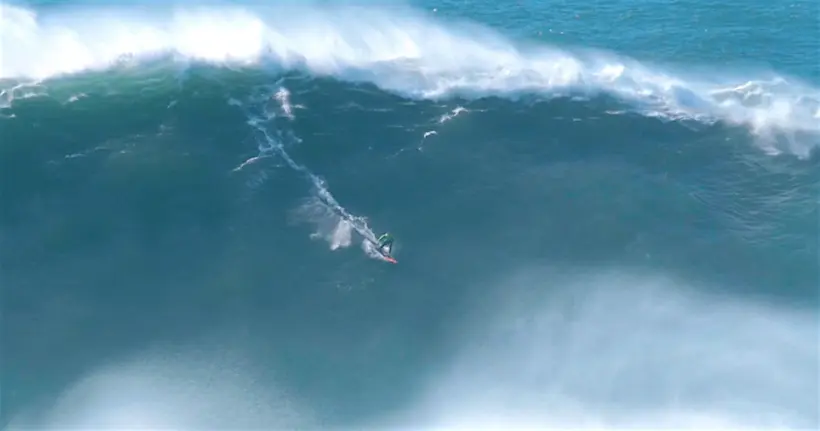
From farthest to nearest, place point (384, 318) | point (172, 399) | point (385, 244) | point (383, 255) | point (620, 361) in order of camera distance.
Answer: point (385, 244) < point (383, 255) < point (384, 318) < point (620, 361) < point (172, 399)

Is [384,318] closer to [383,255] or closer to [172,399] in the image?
[383,255]

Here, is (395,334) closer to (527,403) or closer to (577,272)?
(527,403)

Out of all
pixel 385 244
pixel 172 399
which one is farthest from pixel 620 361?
pixel 172 399

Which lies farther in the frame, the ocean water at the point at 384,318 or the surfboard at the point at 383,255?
the surfboard at the point at 383,255

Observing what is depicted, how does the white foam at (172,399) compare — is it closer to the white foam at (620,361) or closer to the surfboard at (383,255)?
the white foam at (620,361)

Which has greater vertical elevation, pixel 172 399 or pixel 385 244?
pixel 385 244

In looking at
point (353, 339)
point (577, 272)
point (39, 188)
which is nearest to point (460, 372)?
point (353, 339)

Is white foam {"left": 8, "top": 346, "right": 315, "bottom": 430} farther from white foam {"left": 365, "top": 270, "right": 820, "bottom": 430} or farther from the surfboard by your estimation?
the surfboard

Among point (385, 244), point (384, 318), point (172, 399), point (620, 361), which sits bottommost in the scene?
point (172, 399)

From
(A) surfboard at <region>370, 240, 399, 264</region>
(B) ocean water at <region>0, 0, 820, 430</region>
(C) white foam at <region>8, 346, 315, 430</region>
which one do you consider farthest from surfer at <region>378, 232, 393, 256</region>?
(C) white foam at <region>8, 346, 315, 430</region>

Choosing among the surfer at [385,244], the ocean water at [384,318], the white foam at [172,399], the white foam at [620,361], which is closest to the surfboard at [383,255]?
the surfer at [385,244]

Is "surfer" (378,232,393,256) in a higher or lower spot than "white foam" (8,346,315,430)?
higher

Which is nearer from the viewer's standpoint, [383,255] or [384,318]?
[384,318]
